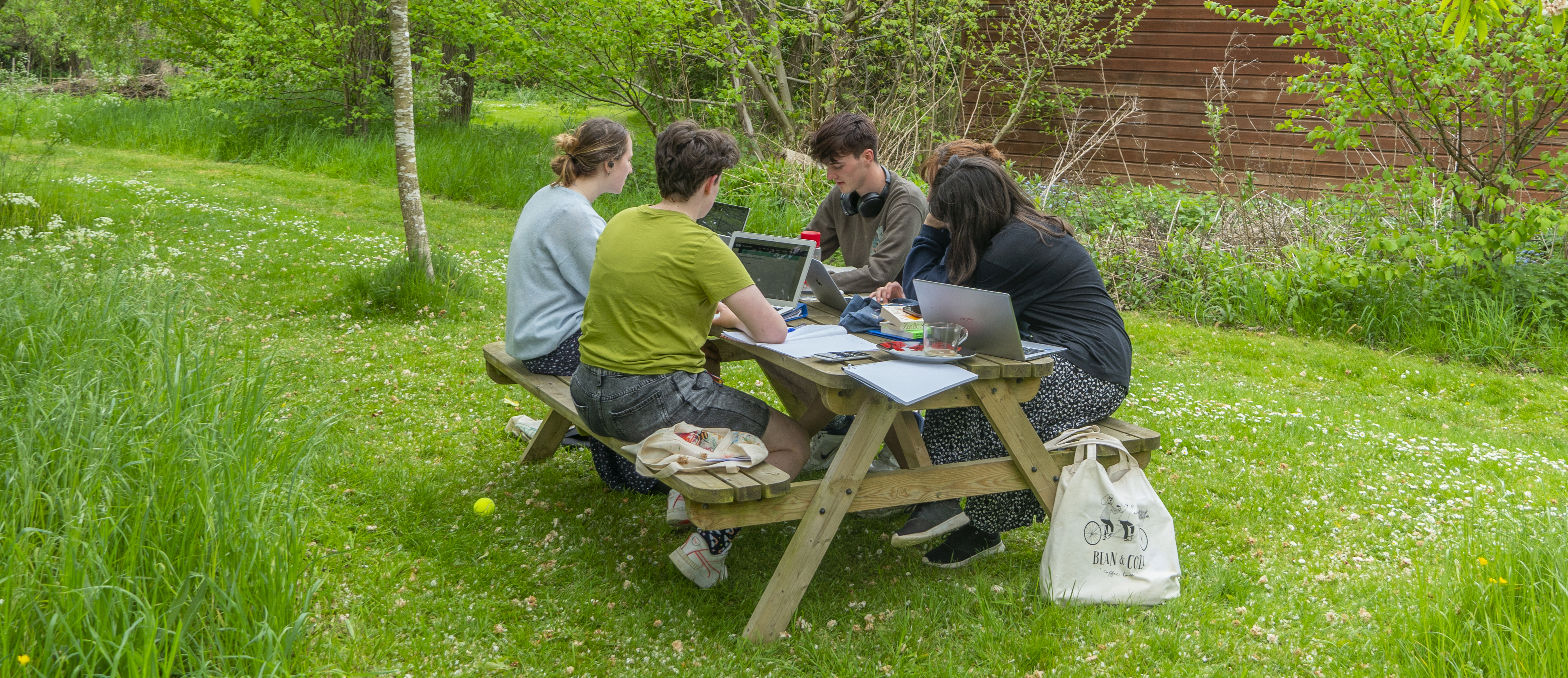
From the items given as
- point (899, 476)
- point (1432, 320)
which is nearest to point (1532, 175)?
point (1432, 320)

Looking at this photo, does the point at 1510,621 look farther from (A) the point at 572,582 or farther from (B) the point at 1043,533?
(A) the point at 572,582

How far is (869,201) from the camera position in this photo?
497cm

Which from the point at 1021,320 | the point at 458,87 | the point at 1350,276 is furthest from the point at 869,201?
the point at 458,87

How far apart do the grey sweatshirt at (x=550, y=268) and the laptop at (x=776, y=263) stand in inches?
21.4

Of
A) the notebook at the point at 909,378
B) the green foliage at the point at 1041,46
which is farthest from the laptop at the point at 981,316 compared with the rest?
the green foliage at the point at 1041,46

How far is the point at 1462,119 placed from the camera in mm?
7703

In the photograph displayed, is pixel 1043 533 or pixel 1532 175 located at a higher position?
pixel 1532 175

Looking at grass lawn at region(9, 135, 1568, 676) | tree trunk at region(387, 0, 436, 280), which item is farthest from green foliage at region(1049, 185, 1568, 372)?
tree trunk at region(387, 0, 436, 280)

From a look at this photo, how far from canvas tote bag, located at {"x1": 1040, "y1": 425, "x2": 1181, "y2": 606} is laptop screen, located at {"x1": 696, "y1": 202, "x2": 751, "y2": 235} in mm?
2127

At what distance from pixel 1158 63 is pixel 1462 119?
19.2 ft

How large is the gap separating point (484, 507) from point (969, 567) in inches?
67.5

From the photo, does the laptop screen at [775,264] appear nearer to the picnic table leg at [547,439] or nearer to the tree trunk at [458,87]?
the picnic table leg at [547,439]

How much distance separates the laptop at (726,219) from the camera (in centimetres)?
479

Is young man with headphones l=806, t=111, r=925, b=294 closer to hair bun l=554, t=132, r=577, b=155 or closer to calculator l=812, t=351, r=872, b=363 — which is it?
hair bun l=554, t=132, r=577, b=155
